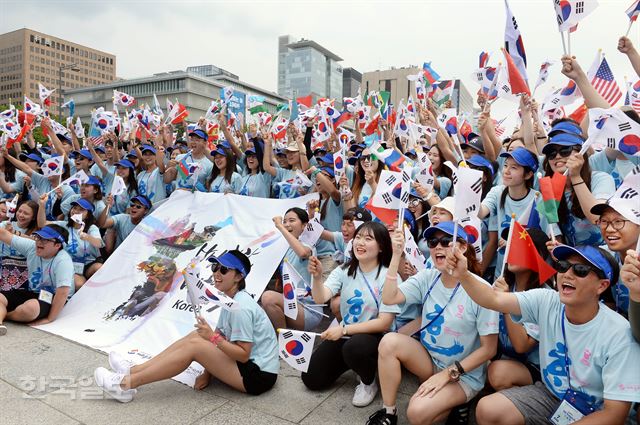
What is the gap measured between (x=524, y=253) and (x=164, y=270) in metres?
4.29

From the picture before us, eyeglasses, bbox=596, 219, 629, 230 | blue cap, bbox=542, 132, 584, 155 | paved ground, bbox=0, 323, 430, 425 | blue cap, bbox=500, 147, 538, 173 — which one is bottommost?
paved ground, bbox=0, 323, 430, 425

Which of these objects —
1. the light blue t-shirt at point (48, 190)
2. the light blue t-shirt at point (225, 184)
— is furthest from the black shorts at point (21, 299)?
the light blue t-shirt at point (225, 184)

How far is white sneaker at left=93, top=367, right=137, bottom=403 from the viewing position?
11.8 ft

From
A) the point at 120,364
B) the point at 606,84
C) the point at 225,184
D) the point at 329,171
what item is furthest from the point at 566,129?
the point at 225,184

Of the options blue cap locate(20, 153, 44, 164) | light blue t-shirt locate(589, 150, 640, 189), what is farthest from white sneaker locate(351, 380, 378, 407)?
blue cap locate(20, 153, 44, 164)

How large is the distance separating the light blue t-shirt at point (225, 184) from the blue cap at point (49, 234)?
227 cm

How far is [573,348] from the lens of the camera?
263cm

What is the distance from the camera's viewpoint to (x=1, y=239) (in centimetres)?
560

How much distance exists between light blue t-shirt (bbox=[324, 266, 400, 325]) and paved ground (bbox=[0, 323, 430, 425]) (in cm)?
59

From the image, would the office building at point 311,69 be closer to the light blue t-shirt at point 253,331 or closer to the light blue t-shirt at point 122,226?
the light blue t-shirt at point 122,226

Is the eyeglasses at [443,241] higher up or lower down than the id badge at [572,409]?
higher up

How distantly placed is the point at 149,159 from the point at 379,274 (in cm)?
545

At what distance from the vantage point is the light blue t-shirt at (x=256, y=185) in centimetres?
716

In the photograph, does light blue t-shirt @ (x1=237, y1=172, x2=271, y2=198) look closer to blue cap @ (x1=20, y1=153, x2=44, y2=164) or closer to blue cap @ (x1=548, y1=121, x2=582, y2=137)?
blue cap @ (x1=548, y1=121, x2=582, y2=137)
